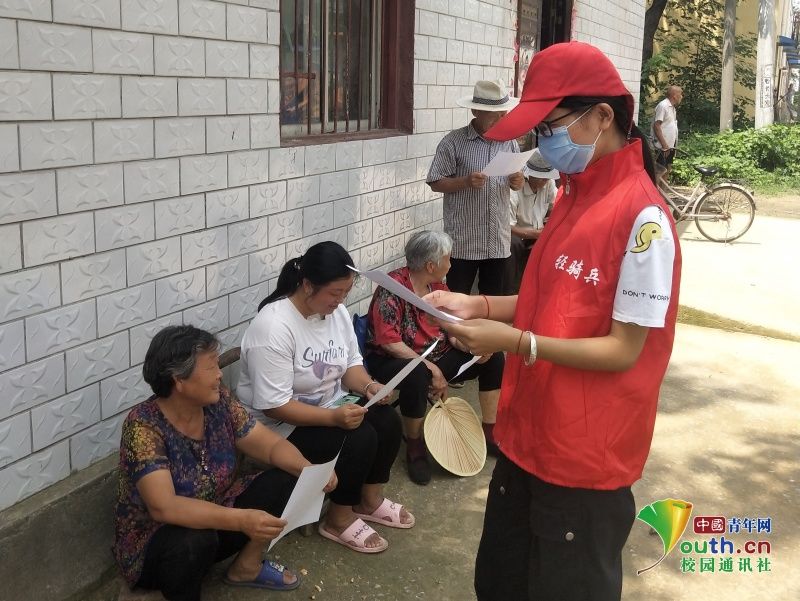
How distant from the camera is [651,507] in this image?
4309mm

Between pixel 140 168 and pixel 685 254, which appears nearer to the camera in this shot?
pixel 140 168

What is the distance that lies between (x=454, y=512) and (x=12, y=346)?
7.12 feet

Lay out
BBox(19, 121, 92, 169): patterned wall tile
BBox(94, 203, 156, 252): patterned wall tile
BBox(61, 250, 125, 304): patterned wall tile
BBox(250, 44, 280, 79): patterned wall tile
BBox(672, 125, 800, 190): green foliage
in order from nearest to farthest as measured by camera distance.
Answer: BBox(19, 121, 92, 169): patterned wall tile < BBox(61, 250, 125, 304): patterned wall tile < BBox(94, 203, 156, 252): patterned wall tile < BBox(250, 44, 280, 79): patterned wall tile < BBox(672, 125, 800, 190): green foliage

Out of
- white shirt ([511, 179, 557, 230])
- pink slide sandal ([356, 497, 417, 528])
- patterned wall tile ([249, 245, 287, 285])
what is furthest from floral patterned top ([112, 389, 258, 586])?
white shirt ([511, 179, 557, 230])

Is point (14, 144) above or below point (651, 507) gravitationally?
above

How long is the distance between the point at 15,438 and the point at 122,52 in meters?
1.41

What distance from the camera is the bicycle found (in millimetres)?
12008

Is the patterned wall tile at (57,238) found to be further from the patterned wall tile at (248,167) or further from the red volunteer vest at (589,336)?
the red volunteer vest at (589,336)

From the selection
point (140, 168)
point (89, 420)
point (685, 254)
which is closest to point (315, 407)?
point (89, 420)

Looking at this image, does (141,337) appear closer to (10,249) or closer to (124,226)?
(124,226)

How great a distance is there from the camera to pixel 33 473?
3068 mm

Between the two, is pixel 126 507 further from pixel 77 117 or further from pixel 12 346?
pixel 77 117

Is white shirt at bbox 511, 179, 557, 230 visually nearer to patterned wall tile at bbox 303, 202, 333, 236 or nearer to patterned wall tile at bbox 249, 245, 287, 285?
patterned wall tile at bbox 303, 202, 333, 236

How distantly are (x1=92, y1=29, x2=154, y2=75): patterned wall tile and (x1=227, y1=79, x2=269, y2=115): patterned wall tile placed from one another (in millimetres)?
589
